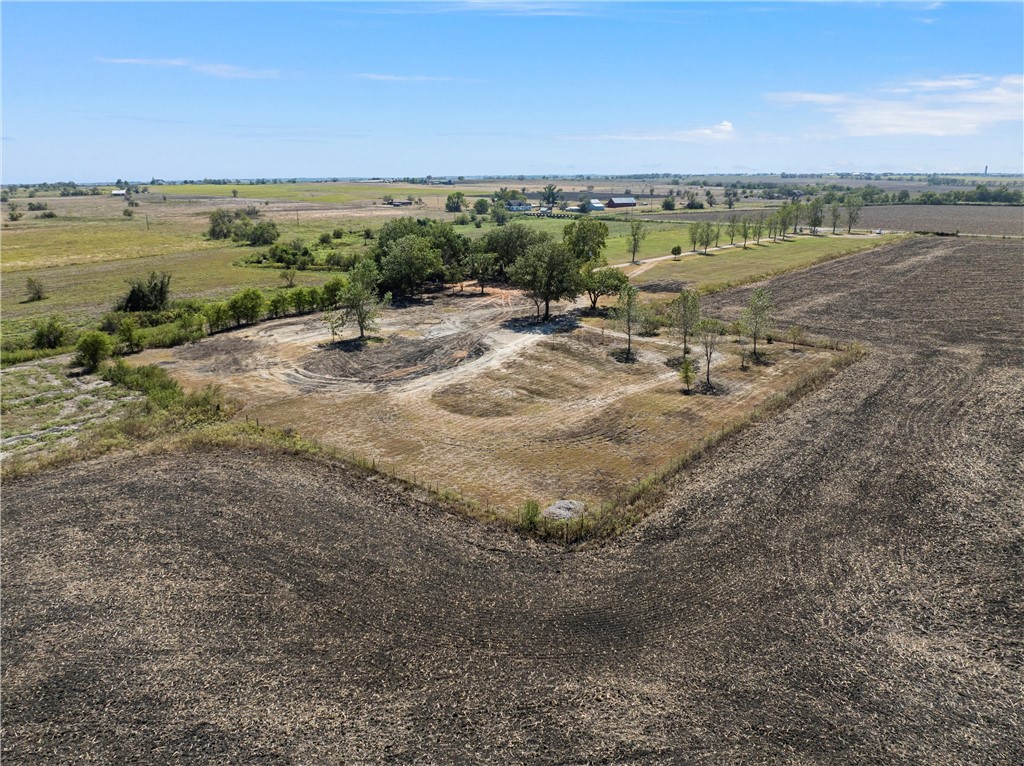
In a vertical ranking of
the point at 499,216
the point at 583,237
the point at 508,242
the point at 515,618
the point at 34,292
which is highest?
the point at 499,216

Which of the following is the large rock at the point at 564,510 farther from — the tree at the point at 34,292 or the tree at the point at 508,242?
the tree at the point at 34,292

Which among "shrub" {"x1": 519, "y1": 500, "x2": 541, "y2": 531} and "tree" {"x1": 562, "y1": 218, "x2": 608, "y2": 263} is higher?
"tree" {"x1": 562, "y1": 218, "x2": 608, "y2": 263}

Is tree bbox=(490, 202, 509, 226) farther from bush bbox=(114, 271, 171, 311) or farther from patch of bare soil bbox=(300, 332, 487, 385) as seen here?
patch of bare soil bbox=(300, 332, 487, 385)

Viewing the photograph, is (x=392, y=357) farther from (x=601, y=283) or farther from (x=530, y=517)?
(x=530, y=517)

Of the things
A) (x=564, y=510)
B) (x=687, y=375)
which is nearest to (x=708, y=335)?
(x=687, y=375)

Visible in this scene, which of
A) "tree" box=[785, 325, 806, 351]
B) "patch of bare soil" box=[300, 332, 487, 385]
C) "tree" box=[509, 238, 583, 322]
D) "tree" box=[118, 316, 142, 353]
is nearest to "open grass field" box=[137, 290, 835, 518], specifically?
"patch of bare soil" box=[300, 332, 487, 385]

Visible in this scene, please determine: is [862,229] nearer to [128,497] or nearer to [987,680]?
[987,680]

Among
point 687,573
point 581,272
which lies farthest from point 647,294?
point 687,573
